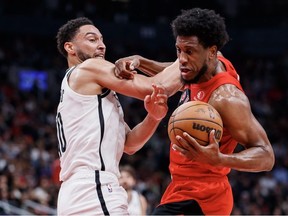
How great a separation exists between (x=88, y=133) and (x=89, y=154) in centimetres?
15

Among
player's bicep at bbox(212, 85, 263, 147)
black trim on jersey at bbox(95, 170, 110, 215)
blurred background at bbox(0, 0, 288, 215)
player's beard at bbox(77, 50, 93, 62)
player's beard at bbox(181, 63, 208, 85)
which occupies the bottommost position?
blurred background at bbox(0, 0, 288, 215)

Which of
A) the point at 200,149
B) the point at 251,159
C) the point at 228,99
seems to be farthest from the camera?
the point at 228,99

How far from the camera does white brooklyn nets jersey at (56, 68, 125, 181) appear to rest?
471 centimetres

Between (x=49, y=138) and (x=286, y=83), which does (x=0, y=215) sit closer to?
(x=49, y=138)

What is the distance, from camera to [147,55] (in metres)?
22.4

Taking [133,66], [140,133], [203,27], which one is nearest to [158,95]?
[133,66]

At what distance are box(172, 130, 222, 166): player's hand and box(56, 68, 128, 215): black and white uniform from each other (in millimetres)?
700

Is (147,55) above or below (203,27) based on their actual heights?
below

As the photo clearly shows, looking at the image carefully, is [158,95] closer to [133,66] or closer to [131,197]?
[133,66]

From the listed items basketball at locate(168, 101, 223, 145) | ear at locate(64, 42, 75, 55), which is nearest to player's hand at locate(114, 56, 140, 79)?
ear at locate(64, 42, 75, 55)

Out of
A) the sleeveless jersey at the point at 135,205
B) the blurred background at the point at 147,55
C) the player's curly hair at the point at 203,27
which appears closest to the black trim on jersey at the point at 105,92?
the player's curly hair at the point at 203,27

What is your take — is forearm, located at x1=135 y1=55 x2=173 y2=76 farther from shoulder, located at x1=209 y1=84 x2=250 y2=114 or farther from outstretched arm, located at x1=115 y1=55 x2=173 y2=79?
shoulder, located at x1=209 y1=84 x2=250 y2=114

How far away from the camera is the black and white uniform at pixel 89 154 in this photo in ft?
15.1

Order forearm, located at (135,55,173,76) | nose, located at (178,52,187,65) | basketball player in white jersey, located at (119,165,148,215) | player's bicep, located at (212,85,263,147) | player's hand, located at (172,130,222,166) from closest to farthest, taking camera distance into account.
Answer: player's hand, located at (172,130,222,166)
player's bicep, located at (212,85,263,147)
nose, located at (178,52,187,65)
forearm, located at (135,55,173,76)
basketball player in white jersey, located at (119,165,148,215)
